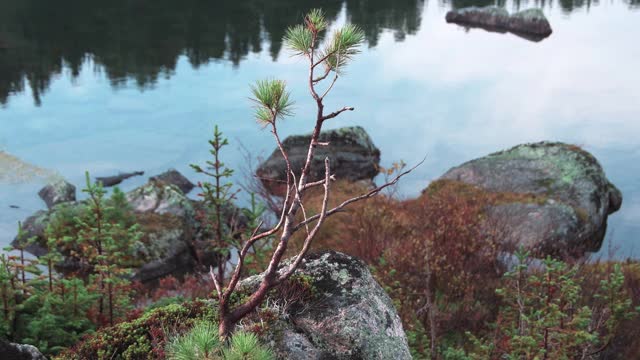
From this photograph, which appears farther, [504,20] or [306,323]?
[504,20]

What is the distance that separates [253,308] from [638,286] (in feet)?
29.2

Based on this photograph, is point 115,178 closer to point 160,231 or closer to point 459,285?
point 160,231

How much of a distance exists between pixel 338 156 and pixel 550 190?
7.20 m

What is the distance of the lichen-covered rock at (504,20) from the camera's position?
1905 inches

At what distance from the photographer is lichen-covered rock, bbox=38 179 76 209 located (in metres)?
18.6

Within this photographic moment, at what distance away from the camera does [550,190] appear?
1758 cm

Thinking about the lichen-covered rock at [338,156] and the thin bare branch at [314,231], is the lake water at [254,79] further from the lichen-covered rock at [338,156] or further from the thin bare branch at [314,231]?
the thin bare branch at [314,231]

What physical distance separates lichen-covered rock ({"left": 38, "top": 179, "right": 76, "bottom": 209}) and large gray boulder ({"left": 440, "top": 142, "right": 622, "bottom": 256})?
35.0ft

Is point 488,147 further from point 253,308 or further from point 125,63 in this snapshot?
point 253,308

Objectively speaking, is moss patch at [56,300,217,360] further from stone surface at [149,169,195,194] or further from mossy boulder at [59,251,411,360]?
stone surface at [149,169,195,194]

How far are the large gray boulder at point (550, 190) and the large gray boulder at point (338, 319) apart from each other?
10278 millimetres

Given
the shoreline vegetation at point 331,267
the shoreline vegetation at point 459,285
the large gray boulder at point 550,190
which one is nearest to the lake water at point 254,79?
the large gray boulder at point 550,190

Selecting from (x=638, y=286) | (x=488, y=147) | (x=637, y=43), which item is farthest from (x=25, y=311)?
(x=637, y=43)

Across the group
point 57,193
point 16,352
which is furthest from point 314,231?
point 57,193
